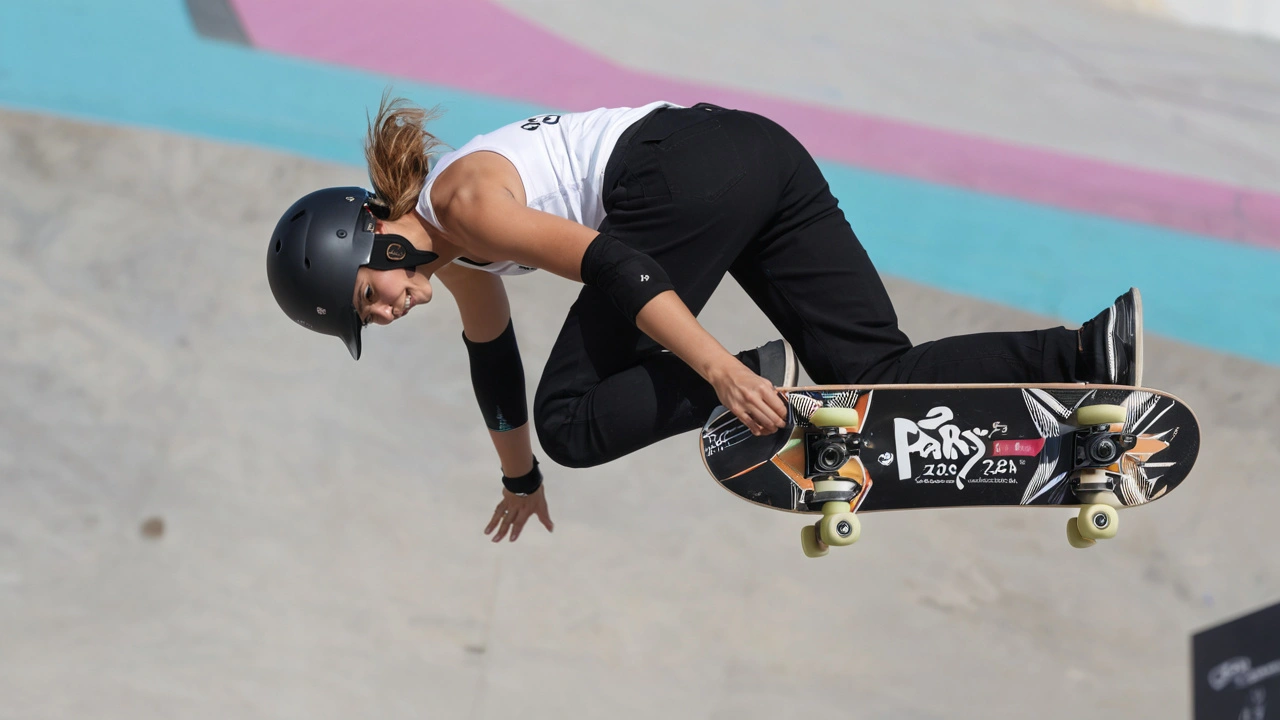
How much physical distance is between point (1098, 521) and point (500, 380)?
189 cm

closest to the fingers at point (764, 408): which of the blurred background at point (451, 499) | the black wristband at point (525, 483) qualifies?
the black wristband at point (525, 483)

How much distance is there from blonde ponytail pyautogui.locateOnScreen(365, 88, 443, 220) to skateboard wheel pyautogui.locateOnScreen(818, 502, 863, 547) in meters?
1.43

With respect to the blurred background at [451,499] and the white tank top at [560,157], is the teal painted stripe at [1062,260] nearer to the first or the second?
the blurred background at [451,499]

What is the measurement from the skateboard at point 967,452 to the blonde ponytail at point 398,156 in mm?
1043

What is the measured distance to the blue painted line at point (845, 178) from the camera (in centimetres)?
639

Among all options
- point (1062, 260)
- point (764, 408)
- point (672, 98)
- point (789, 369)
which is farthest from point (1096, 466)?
point (672, 98)

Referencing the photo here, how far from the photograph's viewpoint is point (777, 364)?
9.11 ft

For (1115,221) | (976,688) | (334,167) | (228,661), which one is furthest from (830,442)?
(1115,221)

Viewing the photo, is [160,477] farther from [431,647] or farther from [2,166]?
[2,166]

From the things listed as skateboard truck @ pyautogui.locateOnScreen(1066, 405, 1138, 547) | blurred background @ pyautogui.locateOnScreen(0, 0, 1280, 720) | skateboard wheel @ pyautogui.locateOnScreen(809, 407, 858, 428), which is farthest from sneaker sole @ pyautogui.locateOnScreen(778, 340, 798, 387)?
blurred background @ pyautogui.locateOnScreen(0, 0, 1280, 720)

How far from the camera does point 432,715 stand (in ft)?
16.1

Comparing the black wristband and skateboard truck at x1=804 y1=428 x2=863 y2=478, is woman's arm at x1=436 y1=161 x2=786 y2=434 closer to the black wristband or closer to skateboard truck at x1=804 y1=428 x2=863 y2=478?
skateboard truck at x1=804 y1=428 x2=863 y2=478

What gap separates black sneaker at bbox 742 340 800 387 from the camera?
276cm

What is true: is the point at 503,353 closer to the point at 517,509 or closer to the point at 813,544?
the point at 517,509
